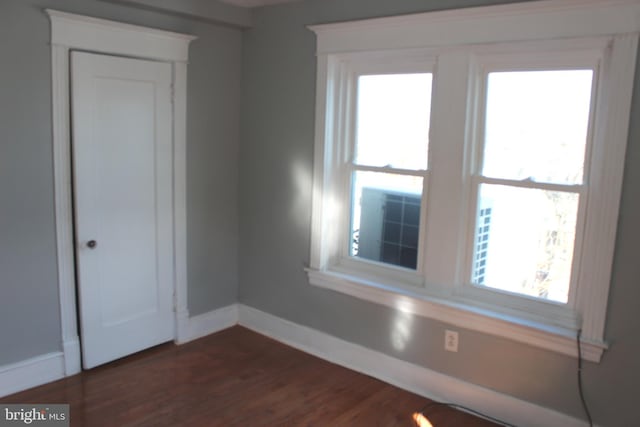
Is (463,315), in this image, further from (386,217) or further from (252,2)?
(252,2)

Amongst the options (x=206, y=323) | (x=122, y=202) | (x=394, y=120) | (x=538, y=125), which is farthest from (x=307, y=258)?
(x=538, y=125)

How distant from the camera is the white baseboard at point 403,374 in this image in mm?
2916

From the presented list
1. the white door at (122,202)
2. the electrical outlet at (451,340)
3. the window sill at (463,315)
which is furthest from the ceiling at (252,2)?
the electrical outlet at (451,340)

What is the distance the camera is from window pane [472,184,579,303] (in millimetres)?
2826

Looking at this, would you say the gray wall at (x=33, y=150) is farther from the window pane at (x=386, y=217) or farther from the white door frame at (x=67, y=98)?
the window pane at (x=386, y=217)

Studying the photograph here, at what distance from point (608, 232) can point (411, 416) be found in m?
1.44

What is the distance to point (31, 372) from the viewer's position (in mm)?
3199

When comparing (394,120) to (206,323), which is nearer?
(394,120)

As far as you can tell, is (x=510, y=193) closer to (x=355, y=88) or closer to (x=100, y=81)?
(x=355, y=88)

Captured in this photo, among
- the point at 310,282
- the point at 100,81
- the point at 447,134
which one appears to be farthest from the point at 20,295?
the point at 447,134

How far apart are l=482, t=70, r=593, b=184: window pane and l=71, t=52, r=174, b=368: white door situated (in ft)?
6.97

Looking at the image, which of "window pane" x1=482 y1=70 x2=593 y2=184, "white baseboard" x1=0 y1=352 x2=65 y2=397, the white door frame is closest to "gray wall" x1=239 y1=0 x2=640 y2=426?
"window pane" x1=482 y1=70 x2=593 y2=184

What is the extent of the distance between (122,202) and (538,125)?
2.54 m

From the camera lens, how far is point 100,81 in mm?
3287
